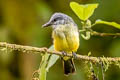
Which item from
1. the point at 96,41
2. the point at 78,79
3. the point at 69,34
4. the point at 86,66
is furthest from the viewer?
the point at 96,41

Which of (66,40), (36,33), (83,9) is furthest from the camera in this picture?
(36,33)

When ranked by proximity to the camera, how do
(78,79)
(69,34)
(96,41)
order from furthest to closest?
1. (96,41)
2. (78,79)
3. (69,34)

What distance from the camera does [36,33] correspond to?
169 inches

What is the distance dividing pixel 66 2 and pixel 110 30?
646 mm

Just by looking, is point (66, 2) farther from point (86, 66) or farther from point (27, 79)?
point (86, 66)

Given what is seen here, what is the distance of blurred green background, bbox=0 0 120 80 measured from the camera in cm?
423

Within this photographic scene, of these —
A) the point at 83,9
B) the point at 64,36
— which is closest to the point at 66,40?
the point at 64,36

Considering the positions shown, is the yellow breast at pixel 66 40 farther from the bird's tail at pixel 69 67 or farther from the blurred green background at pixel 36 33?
the blurred green background at pixel 36 33

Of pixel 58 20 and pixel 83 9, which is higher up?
pixel 58 20

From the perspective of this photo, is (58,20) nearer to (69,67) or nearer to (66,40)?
(66,40)

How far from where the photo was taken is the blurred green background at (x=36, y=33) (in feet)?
13.9

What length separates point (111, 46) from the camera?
4.32 metres

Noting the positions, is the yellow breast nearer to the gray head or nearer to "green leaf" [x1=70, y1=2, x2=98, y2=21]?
the gray head

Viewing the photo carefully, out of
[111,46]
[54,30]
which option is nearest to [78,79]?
[111,46]
